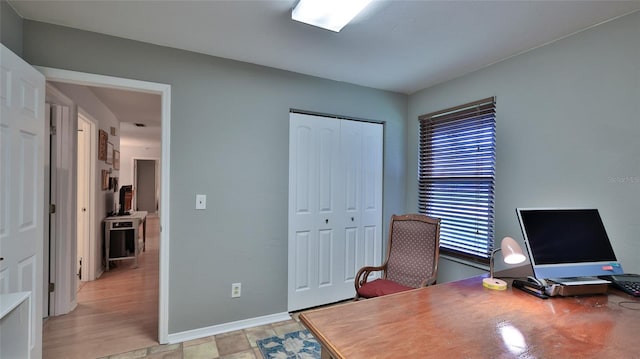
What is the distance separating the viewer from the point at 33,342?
72.2 inches

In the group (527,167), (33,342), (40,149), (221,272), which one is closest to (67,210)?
(40,149)

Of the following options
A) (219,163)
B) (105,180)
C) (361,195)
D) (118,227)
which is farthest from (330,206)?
(105,180)

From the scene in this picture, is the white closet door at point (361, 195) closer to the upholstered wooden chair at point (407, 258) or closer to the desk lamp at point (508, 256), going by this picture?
the upholstered wooden chair at point (407, 258)

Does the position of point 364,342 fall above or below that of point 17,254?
below

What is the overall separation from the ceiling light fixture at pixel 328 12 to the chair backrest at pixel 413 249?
1697mm

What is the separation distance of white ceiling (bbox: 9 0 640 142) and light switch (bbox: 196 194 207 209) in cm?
119

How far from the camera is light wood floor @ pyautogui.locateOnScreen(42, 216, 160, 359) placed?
228cm

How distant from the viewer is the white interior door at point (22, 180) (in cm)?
160

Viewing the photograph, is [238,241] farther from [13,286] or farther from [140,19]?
[140,19]

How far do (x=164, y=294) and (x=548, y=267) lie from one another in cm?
259

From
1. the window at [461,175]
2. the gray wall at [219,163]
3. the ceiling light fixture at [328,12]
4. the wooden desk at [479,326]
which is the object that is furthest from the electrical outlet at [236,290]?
the ceiling light fixture at [328,12]

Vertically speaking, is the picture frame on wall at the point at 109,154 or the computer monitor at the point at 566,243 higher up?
the picture frame on wall at the point at 109,154

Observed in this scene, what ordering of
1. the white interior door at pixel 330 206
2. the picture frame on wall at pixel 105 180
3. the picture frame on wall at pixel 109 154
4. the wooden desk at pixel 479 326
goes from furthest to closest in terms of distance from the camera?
the picture frame on wall at pixel 109 154
the picture frame on wall at pixel 105 180
the white interior door at pixel 330 206
the wooden desk at pixel 479 326

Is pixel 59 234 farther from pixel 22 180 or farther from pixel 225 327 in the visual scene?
pixel 225 327
